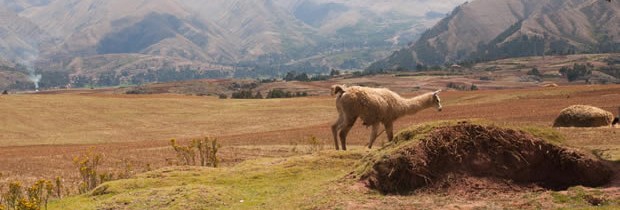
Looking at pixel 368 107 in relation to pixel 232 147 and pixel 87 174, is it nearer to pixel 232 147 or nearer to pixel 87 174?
pixel 87 174

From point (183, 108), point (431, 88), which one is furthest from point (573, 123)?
point (431, 88)

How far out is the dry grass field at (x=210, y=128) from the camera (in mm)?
29391

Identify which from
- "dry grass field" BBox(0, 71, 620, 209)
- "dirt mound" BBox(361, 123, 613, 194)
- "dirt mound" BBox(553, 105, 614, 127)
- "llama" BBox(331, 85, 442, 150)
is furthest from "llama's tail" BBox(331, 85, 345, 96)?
"dirt mound" BBox(553, 105, 614, 127)

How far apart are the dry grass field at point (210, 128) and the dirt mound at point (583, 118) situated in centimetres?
251

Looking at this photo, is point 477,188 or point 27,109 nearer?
point 477,188

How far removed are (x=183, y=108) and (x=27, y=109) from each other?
66.0ft

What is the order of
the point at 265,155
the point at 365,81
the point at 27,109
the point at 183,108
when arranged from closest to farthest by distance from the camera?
the point at 265,155 → the point at 27,109 → the point at 183,108 → the point at 365,81

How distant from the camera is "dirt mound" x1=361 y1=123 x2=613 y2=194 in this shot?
47.5ft

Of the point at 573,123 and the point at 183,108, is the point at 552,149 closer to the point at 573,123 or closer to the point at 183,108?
the point at 573,123

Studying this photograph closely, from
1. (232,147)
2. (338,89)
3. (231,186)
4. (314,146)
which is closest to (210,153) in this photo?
(338,89)

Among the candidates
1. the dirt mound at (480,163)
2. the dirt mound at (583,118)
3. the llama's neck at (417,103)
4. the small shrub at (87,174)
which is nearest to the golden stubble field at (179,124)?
the dirt mound at (583,118)

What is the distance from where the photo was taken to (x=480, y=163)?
14.7 m

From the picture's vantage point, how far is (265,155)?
3534 cm

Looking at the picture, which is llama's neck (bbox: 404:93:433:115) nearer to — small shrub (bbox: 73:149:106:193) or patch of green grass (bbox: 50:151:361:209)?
patch of green grass (bbox: 50:151:361:209)
